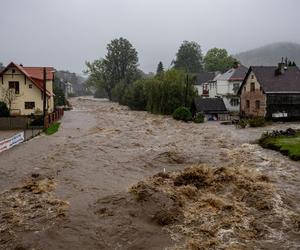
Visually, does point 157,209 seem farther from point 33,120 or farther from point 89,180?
point 33,120

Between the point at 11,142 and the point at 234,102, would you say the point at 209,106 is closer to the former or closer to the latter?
the point at 234,102

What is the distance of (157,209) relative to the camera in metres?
16.6

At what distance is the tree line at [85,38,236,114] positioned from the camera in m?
64.3

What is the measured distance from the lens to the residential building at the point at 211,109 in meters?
56.6

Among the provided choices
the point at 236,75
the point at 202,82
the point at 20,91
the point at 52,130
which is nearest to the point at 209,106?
the point at 236,75

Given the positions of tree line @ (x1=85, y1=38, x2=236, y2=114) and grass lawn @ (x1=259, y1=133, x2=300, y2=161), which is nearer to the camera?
grass lawn @ (x1=259, y1=133, x2=300, y2=161)

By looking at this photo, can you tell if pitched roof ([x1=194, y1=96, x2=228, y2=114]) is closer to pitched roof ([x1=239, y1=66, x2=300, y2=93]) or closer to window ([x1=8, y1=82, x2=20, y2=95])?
pitched roof ([x1=239, y1=66, x2=300, y2=93])

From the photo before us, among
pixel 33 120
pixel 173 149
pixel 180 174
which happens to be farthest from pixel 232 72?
pixel 180 174

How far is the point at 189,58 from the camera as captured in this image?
141m

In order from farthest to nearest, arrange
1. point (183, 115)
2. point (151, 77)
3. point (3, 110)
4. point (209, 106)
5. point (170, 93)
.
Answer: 1. point (151, 77)
2. point (170, 93)
3. point (209, 106)
4. point (183, 115)
5. point (3, 110)

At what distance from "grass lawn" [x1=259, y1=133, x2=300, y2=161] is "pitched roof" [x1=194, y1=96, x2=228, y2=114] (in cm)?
2156

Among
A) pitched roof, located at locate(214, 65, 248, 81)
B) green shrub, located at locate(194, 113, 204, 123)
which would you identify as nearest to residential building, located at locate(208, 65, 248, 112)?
pitched roof, located at locate(214, 65, 248, 81)

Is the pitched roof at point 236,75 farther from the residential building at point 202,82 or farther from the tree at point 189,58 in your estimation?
the tree at point 189,58

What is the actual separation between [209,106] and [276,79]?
380 inches
